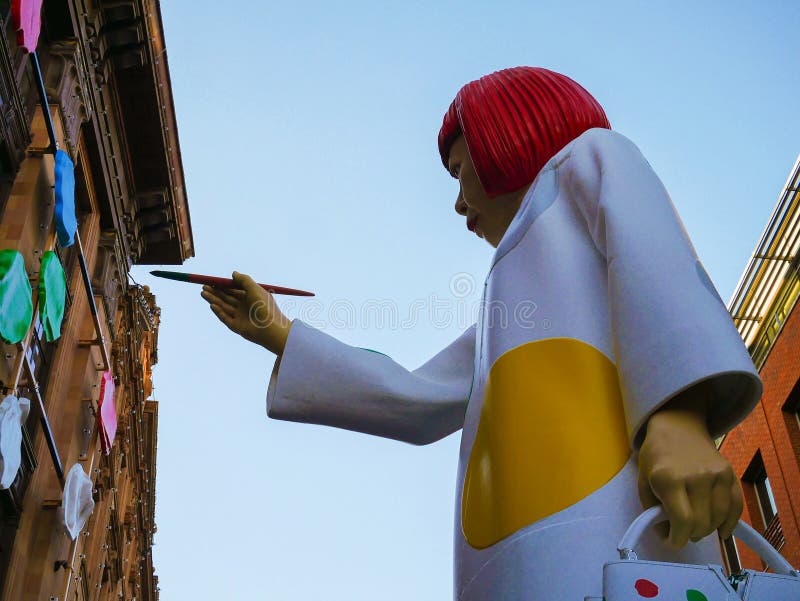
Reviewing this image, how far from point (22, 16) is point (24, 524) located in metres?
6.50

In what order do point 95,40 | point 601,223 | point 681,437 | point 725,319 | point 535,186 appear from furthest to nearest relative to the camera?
point 95,40 → point 535,186 → point 601,223 → point 725,319 → point 681,437

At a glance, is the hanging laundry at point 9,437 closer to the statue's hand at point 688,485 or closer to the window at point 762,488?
the statue's hand at point 688,485

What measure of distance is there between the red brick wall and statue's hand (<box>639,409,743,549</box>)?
51.1ft

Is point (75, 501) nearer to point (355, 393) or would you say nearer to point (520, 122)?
point (355, 393)

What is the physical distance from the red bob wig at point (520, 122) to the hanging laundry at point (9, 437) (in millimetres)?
7339

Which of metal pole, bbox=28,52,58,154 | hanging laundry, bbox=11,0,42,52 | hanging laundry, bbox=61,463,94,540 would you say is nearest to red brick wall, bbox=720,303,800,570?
hanging laundry, bbox=61,463,94,540

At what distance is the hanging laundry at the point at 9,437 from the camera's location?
9.40 meters

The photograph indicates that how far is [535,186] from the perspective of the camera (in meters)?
3.40

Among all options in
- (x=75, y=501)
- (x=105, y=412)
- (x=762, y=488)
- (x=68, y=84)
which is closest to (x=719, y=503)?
(x=75, y=501)

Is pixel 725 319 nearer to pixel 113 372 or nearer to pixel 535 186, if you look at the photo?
pixel 535 186

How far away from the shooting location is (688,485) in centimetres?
222

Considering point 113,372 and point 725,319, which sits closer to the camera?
point 725,319

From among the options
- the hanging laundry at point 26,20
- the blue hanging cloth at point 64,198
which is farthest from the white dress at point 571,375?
the blue hanging cloth at point 64,198

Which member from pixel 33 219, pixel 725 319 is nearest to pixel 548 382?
pixel 725 319
